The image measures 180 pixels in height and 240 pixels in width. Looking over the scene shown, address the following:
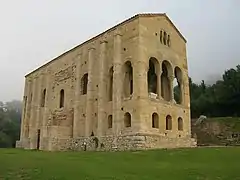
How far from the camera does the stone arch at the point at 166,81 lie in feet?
122

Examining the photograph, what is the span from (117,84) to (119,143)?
5.84 metres

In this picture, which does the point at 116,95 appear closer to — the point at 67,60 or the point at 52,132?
the point at 52,132

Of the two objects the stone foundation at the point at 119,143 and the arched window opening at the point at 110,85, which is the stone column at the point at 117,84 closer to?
the stone foundation at the point at 119,143

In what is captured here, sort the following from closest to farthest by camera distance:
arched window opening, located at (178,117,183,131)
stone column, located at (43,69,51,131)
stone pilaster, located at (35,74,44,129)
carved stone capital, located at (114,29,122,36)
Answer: carved stone capital, located at (114,29,122,36)
arched window opening, located at (178,117,183,131)
stone column, located at (43,69,51,131)
stone pilaster, located at (35,74,44,129)

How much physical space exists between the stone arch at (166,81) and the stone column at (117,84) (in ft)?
17.7

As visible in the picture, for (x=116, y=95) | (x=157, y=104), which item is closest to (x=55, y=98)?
(x=116, y=95)

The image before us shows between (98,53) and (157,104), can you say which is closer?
(157,104)

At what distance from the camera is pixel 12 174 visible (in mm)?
16281

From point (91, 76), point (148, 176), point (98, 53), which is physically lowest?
point (148, 176)

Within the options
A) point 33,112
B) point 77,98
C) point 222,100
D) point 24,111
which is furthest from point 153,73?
point 222,100

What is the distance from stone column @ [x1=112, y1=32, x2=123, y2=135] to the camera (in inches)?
1293

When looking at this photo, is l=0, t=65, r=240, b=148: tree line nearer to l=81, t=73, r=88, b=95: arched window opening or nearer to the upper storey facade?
the upper storey facade

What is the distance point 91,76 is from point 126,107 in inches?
279

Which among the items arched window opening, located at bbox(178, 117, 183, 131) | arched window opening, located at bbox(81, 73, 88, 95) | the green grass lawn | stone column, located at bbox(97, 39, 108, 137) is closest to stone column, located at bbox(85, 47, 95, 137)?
stone column, located at bbox(97, 39, 108, 137)
